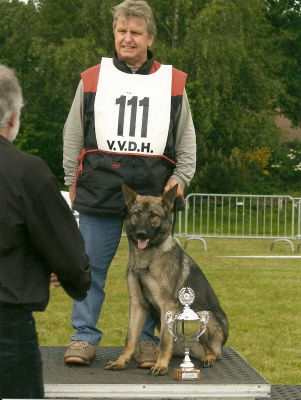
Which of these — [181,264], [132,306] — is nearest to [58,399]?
[132,306]

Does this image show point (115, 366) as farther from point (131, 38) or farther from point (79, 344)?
point (131, 38)

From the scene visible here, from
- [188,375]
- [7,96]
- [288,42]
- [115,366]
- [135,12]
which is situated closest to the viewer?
[7,96]

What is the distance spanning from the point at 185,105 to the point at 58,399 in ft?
6.74

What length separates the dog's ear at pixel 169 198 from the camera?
4.79 meters

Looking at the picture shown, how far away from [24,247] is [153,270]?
7.16ft

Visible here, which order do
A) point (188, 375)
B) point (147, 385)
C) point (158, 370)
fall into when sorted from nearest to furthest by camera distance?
point (147, 385) < point (188, 375) < point (158, 370)

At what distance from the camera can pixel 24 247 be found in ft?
8.59

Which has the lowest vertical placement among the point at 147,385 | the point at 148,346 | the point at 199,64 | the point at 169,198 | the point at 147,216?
the point at 147,385

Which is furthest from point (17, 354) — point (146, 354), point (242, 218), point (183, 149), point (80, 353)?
point (242, 218)

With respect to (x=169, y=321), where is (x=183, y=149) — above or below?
above

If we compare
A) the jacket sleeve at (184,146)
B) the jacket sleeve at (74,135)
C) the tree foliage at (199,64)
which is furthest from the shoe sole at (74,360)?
the tree foliage at (199,64)

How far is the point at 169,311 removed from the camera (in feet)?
15.4

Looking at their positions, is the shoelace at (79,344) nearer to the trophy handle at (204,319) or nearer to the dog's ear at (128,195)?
the trophy handle at (204,319)

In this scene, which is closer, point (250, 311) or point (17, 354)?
point (17, 354)
